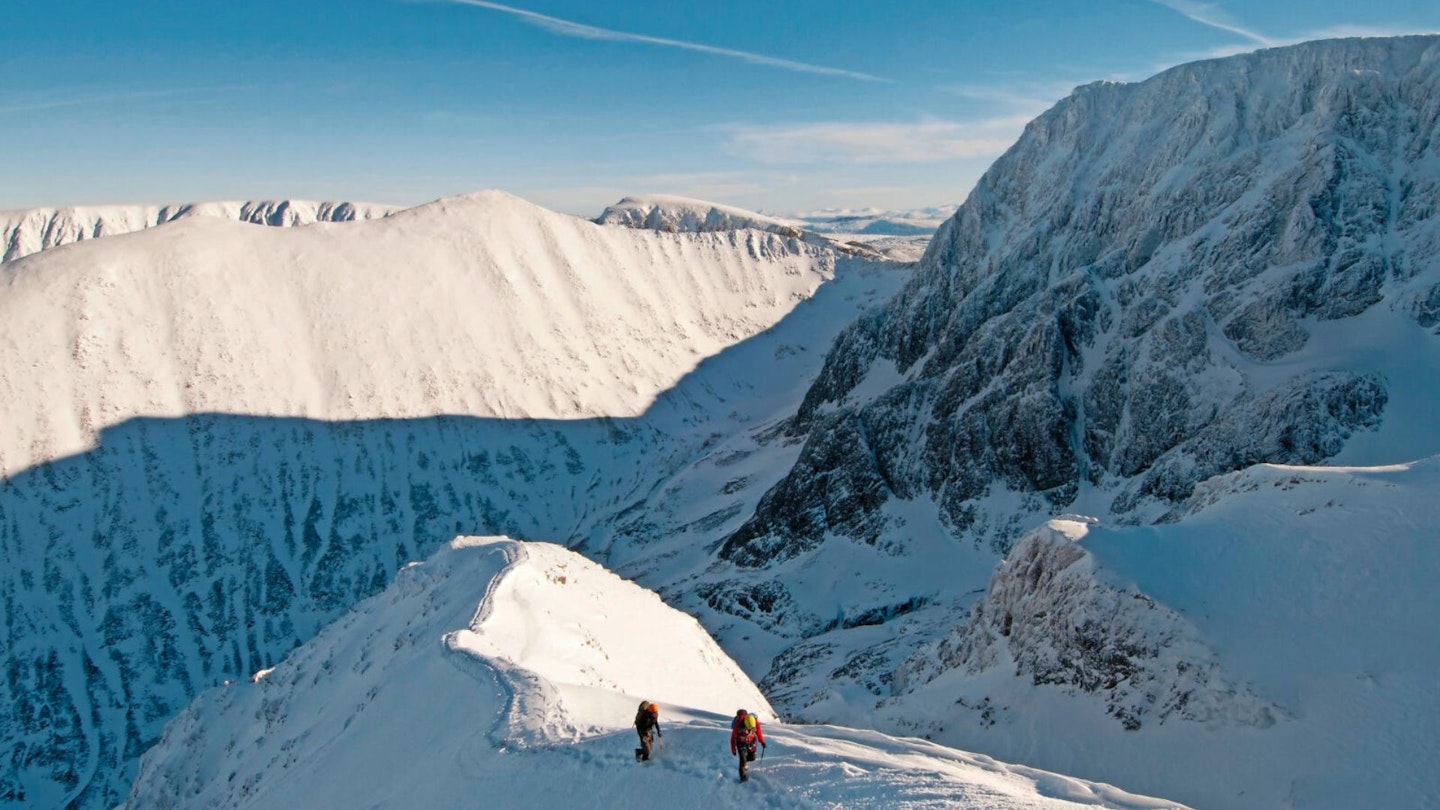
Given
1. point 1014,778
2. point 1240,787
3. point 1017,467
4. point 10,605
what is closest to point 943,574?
point 1017,467

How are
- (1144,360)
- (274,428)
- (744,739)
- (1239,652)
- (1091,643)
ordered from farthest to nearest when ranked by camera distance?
(274,428)
(1144,360)
(1091,643)
(1239,652)
(744,739)

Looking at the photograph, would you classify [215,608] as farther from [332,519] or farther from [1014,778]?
[1014,778]

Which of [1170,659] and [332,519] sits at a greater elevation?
[1170,659]

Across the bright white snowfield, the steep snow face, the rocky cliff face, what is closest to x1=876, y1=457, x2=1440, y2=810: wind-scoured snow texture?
the bright white snowfield

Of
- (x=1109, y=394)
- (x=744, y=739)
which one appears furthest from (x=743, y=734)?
(x=1109, y=394)

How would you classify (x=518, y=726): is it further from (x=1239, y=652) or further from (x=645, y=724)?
(x=1239, y=652)

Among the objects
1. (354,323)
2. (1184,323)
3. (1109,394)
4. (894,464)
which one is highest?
(354,323)
